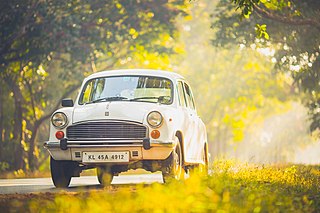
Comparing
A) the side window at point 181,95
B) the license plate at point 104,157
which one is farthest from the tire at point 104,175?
the side window at point 181,95

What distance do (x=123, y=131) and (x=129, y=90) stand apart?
1.37 m

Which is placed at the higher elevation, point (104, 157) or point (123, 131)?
point (123, 131)

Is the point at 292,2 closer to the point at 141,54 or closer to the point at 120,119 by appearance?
the point at 120,119

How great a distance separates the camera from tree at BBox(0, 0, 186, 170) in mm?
26969

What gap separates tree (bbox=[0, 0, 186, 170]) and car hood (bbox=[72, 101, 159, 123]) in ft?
40.5

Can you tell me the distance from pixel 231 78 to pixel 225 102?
200 cm

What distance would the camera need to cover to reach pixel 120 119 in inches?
539

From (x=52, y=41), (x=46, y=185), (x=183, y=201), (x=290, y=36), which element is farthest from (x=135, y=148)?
(x=52, y=41)

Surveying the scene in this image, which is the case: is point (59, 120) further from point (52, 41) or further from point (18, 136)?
point (18, 136)

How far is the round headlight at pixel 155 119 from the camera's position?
13562mm

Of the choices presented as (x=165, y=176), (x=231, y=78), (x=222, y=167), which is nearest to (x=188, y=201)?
(x=165, y=176)

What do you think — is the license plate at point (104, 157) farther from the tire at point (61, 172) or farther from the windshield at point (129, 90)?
the windshield at point (129, 90)

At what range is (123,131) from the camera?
13633mm

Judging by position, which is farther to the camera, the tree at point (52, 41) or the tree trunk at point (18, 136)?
the tree trunk at point (18, 136)
